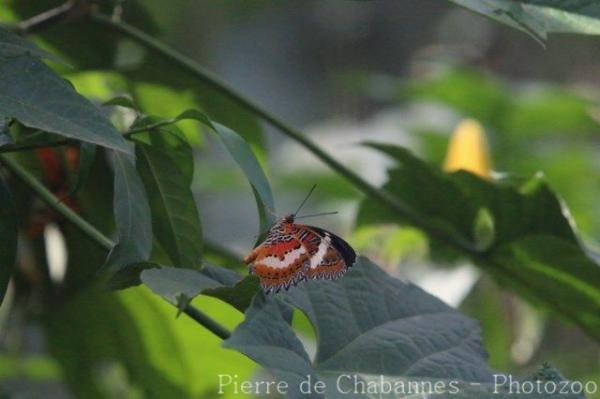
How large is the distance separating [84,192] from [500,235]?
1.13 ft

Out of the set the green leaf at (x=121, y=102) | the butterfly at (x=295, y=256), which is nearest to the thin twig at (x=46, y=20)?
the green leaf at (x=121, y=102)

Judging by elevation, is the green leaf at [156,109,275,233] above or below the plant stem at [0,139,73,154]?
above

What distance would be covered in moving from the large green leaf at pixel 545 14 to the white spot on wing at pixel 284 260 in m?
0.16

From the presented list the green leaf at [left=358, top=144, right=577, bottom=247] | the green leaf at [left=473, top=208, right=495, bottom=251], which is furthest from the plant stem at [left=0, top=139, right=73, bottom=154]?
the green leaf at [left=473, top=208, right=495, bottom=251]

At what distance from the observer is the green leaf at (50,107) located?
0.52m

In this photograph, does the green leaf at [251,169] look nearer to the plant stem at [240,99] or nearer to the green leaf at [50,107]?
the green leaf at [50,107]

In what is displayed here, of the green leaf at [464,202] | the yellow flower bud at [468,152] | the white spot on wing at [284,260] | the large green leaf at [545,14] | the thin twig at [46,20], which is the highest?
the large green leaf at [545,14]

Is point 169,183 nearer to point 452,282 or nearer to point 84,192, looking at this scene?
point 84,192

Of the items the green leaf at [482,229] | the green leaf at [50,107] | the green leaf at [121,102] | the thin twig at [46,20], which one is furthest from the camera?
the green leaf at [482,229]

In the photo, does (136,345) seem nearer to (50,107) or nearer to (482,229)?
(482,229)

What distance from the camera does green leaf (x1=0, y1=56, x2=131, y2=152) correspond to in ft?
1.69

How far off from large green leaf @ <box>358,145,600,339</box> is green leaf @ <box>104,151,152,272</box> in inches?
12.4

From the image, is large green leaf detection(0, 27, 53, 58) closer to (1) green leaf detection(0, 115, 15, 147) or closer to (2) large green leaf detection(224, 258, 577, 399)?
(1) green leaf detection(0, 115, 15, 147)

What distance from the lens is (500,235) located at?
35.5 inches
